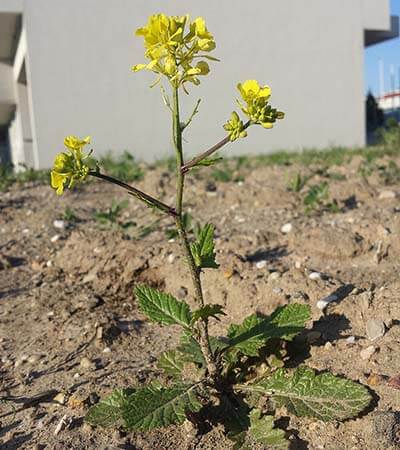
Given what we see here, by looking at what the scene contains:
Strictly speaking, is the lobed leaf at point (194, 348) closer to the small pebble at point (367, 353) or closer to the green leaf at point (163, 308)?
the green leaf at point (163, 308)

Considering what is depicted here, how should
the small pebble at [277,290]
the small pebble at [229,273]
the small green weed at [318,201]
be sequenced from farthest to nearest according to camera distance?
the small green weed at [318,201] < the small pebble at [229,273] < the small pebble at [277,290]

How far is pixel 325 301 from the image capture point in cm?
206

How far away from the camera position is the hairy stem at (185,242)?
1.35m

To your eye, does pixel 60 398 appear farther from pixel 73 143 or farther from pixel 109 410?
pixel 73 143

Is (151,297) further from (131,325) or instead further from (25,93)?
(25,93)

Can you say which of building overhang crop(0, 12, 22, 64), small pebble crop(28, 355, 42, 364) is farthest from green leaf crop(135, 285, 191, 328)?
building overhang crop(0, 12, 22, 64)

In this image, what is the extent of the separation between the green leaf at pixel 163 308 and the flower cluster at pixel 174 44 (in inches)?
28.9

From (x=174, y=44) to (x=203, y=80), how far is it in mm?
9276

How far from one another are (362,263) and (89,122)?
7993 mm

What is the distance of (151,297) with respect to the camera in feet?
5.97

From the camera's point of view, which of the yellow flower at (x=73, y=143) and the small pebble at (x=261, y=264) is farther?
the small pebble at (x=261, y=264)

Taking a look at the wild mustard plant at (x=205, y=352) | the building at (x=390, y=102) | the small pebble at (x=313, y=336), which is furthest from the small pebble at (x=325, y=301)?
the building at (x=390, y=102)

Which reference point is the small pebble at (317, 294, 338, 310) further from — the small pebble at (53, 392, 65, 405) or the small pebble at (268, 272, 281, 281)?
the small pebble at (53, 392, 65, 405)

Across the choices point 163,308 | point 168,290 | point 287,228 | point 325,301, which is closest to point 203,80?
point 287,228
